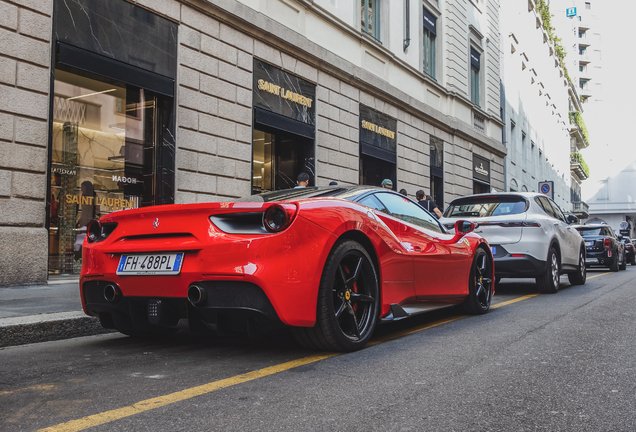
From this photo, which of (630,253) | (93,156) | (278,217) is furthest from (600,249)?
(278,217)

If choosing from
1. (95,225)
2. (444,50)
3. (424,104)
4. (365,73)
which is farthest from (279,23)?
(444,50)

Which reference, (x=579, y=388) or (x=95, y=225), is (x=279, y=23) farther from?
(x=579, y=388)

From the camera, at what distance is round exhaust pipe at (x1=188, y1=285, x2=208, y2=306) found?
3385mm

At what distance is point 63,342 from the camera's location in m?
4.42

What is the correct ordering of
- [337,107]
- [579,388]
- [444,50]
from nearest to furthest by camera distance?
[579,388], [337,107], [444,50]

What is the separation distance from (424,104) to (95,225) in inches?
624

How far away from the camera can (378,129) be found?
16.1 meters

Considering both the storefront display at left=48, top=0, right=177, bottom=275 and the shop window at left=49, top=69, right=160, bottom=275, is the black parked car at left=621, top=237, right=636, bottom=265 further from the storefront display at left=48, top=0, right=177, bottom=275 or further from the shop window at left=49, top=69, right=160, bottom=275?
the shop window at left=49, top=69, right=160, bottom=275

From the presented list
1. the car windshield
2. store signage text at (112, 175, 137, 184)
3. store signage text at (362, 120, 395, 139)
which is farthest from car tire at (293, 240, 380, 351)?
the car windshield

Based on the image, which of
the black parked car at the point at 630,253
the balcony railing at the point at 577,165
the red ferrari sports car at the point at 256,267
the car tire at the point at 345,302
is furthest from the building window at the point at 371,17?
the balcony railing at the point at 577,165

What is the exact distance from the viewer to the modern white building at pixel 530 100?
30281mm

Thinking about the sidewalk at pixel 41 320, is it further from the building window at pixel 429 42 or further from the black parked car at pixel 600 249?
the building window at pixel 429 42

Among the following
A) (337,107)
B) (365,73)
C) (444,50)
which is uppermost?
(444,50)

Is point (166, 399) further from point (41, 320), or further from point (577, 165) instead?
point (577, 165)
